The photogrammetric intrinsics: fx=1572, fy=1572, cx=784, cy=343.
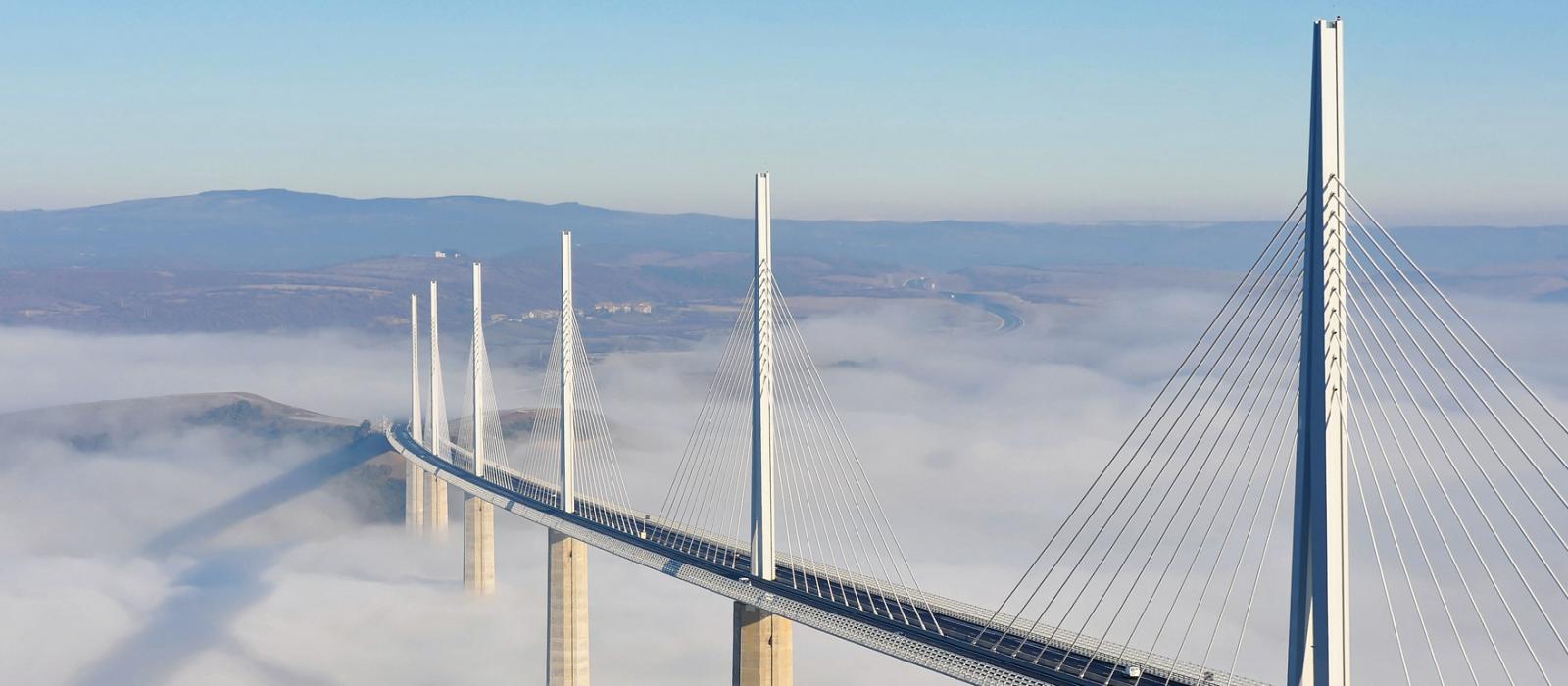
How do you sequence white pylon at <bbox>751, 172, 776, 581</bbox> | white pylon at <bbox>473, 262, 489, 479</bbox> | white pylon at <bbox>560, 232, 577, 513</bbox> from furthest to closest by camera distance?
white pylon at <bbox>473, 262, 489, 479</bbox>, white pylon at <bbox>560, 232, 577, 513</bbox>, white pylon at <bbox>751, 172, 776, 581</bbox>

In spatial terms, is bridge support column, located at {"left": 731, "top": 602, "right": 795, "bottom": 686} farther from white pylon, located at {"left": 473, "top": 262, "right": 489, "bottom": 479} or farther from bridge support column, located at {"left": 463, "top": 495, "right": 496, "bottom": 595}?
white pylon, located at {"left": 473, "top": 262, "right": 489, "bottom": 479}

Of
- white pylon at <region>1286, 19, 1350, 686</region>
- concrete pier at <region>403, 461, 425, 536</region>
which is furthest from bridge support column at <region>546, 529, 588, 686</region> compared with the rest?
concrete pier at <region>403, 461, 425, 536</region>

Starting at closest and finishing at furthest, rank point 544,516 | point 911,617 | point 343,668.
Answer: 1. point 911,617
2. point 544,516
3. point 343,668

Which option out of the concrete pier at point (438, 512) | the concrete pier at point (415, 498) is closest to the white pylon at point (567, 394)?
the concrete pier at point (438, 512)

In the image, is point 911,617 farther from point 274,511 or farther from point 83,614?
point 274,511

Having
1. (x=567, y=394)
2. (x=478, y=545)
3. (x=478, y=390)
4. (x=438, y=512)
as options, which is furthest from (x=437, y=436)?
(x=567, y=394)

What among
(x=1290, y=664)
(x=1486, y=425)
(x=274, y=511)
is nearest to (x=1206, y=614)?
(x=1486, y=425)
